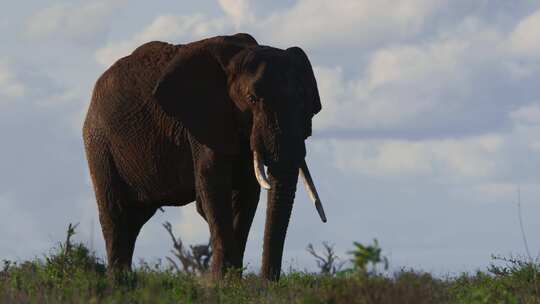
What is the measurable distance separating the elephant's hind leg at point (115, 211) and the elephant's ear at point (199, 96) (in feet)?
7.48

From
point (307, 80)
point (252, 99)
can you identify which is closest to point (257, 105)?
point (252, 99)

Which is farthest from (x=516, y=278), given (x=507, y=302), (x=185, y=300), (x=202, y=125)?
(x=185, y=300)

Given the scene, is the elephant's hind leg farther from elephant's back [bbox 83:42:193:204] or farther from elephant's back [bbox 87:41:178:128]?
elephant's back [bbox 87:41:178:128]

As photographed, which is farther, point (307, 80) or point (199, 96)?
point (199, 96)

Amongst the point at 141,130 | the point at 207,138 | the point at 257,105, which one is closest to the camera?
the point at 257,105

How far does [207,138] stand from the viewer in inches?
638

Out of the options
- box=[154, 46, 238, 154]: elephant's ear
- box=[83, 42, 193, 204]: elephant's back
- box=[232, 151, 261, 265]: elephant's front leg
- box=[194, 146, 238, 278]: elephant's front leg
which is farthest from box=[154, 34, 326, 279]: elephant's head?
box=[83, 42, 193, 204]: elephant's back

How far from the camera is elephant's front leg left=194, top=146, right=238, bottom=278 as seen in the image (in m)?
15.8

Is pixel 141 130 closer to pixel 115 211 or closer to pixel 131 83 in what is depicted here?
pixel 131 83

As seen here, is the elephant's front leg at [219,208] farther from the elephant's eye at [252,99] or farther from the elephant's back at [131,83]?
the elephant's back at [131,83]

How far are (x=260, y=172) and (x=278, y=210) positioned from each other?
1.97 feet

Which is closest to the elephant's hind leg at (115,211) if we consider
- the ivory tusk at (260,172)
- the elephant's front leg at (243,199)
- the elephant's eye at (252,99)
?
the elephant's front leg at (243,199)

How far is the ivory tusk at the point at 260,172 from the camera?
15.4 metres

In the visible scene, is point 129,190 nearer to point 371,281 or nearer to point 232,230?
point 232,230
